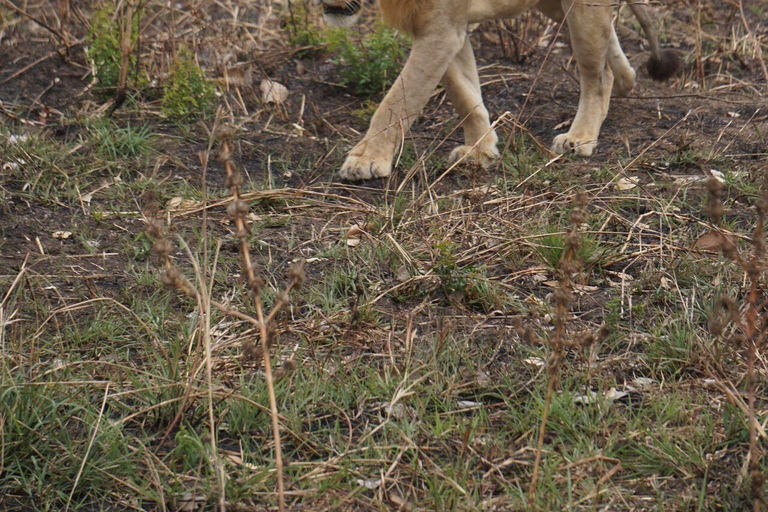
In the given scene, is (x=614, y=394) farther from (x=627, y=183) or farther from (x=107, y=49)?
(x=107, y=49)

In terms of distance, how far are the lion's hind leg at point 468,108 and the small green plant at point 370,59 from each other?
31.7 inches

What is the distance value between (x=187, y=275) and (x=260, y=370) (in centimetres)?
74

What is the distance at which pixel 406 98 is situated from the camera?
452 centimetres

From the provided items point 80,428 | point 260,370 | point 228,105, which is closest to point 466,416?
point 260,370

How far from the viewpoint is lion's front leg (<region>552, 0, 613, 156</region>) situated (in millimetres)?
4859

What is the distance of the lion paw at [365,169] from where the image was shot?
451 centimetres

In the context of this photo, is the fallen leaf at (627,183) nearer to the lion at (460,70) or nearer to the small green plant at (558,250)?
the lion at (460,70)

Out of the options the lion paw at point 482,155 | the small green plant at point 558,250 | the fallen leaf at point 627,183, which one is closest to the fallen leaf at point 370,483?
the small green plant at point 558,250

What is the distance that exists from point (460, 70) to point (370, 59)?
1.00 m

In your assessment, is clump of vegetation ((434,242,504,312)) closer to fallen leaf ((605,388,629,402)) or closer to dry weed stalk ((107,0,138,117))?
fallen leaf ((605,388,629,402))

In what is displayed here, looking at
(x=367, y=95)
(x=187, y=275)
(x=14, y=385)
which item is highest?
(x=14, y=385)

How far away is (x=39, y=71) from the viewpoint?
5.95 meters

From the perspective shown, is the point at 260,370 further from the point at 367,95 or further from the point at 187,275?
the point at 367,95

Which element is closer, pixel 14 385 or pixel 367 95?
pixel 14 385
